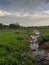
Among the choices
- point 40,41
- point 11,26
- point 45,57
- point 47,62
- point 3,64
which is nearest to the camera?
point 3,64

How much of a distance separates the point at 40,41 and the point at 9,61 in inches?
402

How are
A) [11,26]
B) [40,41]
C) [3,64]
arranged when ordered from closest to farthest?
[3,64] → [40,41] → [11,26]

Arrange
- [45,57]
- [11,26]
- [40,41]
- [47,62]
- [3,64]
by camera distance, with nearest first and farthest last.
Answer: [3,64] → [47,62] → [45,57] → [40,41] → [11,26]

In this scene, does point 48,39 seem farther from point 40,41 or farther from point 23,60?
point 23,60

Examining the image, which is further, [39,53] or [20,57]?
[39,53]

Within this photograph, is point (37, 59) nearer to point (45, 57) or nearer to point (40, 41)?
point (45, 57)

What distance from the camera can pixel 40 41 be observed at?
25.2 m

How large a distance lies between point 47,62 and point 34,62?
34.4 inches

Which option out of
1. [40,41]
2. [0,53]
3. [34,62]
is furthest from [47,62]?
[40,41]

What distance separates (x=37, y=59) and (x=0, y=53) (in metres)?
2.76

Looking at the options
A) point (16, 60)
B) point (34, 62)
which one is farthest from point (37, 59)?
point (16, 60)

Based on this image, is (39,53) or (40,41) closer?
(39,53)

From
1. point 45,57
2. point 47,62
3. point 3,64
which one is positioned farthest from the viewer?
point 45,57

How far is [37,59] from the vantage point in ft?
55.2
